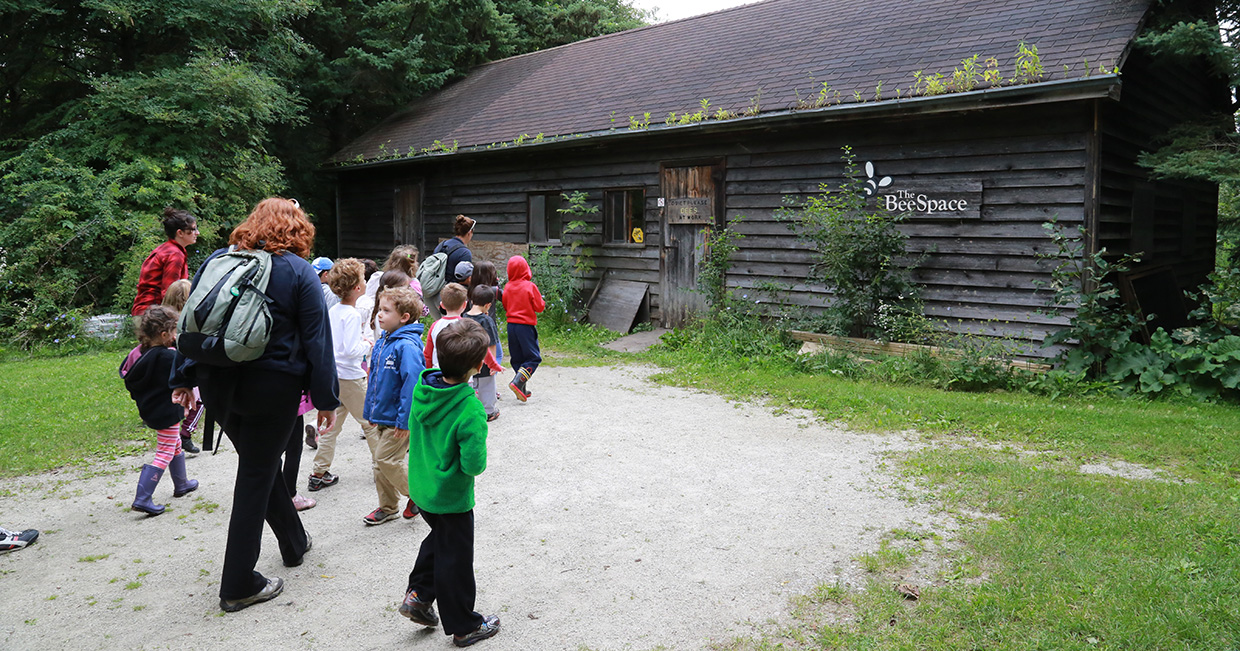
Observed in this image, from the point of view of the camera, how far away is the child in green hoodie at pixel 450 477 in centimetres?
330

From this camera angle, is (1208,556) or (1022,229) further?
(1022,229)

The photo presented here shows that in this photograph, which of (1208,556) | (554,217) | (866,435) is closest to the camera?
(1208,556)

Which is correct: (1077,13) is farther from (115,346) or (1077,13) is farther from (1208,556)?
(115,346)

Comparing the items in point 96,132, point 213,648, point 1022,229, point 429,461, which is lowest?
point 213,648

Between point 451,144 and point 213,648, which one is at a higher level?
point 451,144

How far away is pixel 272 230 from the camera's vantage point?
3.72 m

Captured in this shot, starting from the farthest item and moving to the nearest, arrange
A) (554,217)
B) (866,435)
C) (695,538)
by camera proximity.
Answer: (554,217), (866,435), (695,538)

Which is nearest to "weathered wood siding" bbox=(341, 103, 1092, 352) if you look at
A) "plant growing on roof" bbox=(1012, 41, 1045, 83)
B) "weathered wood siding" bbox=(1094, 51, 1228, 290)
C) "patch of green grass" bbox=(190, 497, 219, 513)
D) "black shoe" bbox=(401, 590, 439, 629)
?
"plant growing on roof" bbox=(1012, 41, 1045, 83)

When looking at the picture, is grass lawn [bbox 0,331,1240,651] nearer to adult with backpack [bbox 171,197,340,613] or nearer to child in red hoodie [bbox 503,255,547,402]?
child in red hoodie [bbox 503,255,547,402]

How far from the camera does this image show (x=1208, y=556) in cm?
394

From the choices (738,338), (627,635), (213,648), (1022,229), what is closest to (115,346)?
(738,338)

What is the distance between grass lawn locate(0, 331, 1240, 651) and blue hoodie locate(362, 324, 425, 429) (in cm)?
240

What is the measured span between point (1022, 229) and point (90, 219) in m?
13.9

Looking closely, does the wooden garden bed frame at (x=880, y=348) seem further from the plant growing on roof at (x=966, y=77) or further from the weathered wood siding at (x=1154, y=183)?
the plant growing on roof at (x=966, y=77)
